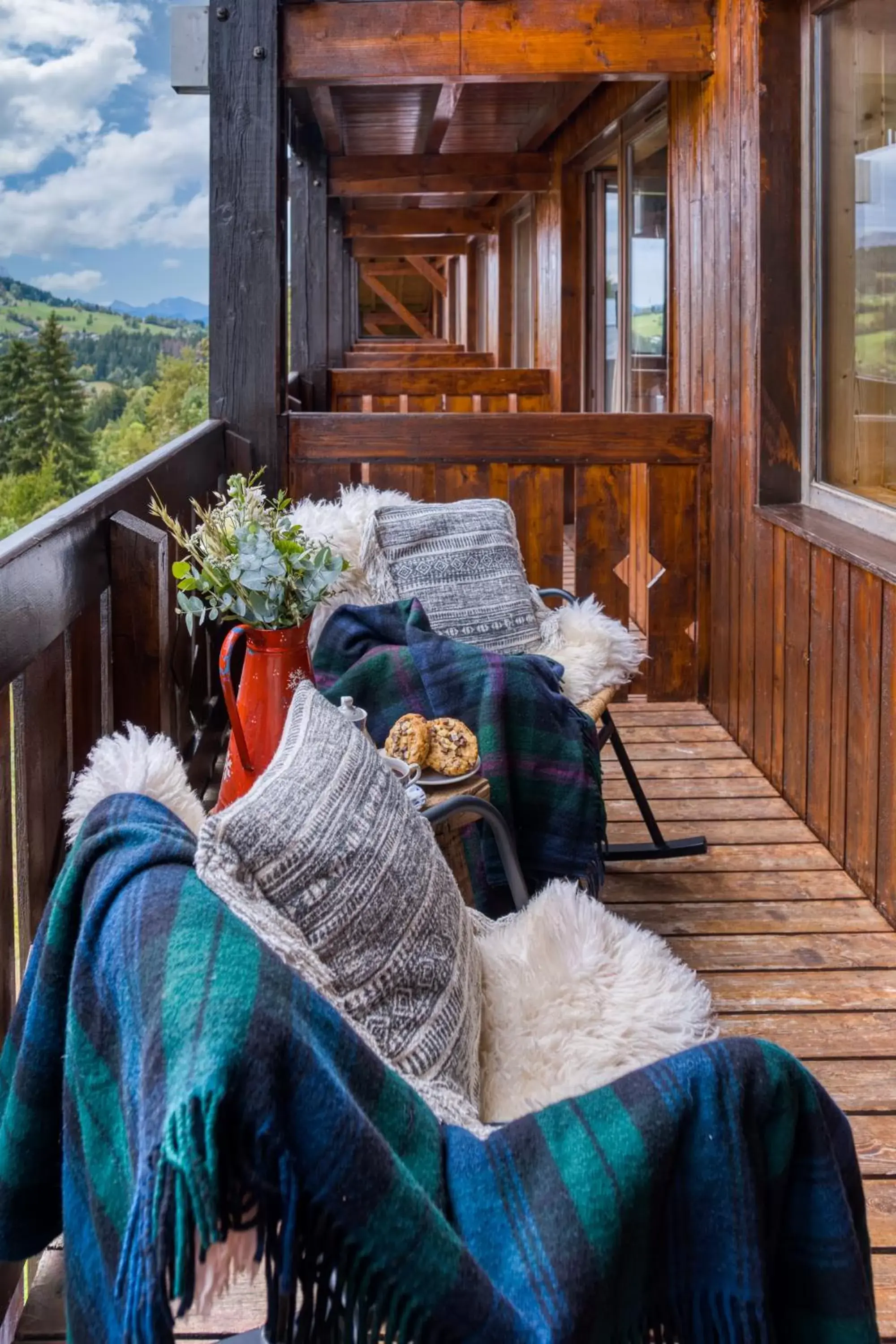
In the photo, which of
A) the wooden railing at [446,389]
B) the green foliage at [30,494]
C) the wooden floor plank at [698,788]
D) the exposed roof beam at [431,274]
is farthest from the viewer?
the green foliage at [30,494]

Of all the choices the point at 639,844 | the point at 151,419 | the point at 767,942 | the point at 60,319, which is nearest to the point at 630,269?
the point at 639,844

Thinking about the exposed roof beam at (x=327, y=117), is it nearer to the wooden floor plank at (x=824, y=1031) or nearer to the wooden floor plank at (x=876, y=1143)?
the wooden floor plank at (x=824, y=1031)

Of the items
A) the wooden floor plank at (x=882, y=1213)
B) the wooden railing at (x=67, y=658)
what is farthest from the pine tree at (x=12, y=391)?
the wooden floor plank at (x=882, y=1213)

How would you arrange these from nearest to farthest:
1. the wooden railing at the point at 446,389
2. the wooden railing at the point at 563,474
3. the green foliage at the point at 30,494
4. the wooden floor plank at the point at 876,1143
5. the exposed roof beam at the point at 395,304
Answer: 1. the wooden floor plank at the point at 876,1143
2. the wooden railing at the point at 563,474
3. the wooden railing at the point at 446,389
4. the exposed roof beam at the point at 395,304
5. the green foliage at the point at 30,494

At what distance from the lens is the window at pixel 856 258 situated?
3100 mm

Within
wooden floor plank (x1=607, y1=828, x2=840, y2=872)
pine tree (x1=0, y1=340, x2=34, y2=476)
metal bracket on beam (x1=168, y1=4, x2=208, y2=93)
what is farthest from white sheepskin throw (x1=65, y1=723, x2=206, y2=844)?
pine tree (x1=0, y1=340, x2=34, y2=476)

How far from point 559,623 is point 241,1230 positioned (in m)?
2.50

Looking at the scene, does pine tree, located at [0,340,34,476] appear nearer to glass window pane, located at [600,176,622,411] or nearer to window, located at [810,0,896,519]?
glass window pane, located at [600,176,622,411]

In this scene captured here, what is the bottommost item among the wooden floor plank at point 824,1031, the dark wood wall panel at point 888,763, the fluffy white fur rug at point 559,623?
the wooden floor plank at point 824,1031

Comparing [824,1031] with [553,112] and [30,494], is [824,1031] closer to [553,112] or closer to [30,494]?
[553,112]

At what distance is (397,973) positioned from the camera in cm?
129

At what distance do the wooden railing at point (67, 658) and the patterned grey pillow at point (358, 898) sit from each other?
1.26 feet

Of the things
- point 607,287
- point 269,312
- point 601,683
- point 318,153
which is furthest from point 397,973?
point 318,153

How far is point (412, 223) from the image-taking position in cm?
979
